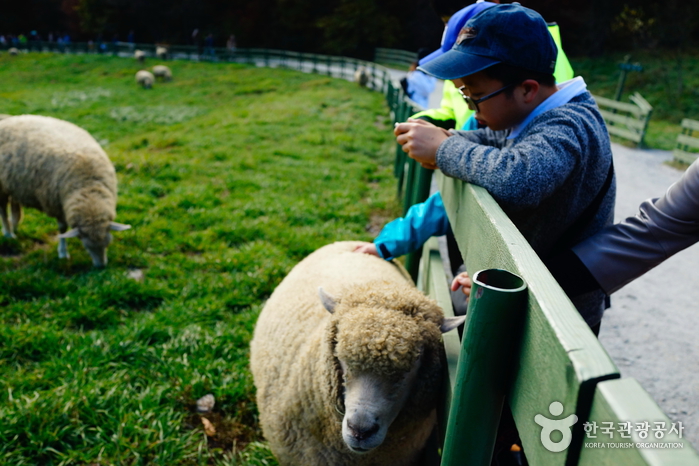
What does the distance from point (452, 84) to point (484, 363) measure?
2.03 meters

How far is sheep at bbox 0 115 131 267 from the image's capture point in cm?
446

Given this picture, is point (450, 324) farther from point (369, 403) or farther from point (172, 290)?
point (172, 290)

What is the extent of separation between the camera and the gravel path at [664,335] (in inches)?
114

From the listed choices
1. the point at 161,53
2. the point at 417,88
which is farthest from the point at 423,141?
the point at 161,53

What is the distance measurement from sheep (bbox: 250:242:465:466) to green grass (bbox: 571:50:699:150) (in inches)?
520

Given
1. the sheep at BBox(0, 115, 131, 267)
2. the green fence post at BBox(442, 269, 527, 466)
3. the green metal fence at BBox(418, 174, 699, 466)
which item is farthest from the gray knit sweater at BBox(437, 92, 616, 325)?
the sheep at BBox(0, 115, 131, 267)

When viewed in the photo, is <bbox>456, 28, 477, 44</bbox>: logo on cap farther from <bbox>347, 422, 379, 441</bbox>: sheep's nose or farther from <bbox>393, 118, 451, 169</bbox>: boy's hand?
<bbox>347, 422, 379, 441</bbox>: sheep's nose

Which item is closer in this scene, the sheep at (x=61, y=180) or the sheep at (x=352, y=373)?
the sheep at (x=352, y=373)

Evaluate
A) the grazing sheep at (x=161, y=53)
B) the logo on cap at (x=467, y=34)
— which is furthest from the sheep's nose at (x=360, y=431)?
the grazing sheep at (x=161, y=53)

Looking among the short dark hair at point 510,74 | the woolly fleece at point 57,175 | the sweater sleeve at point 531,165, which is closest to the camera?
the sweater sleeve at point 531,165

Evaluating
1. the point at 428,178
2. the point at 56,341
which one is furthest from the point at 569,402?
the point at 56,341

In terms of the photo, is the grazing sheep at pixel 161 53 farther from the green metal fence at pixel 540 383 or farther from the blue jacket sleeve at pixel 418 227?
the green metal fence at pixel 540 383

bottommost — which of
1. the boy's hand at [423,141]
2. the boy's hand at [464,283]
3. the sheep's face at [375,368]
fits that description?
the sheep's face at [375,368]

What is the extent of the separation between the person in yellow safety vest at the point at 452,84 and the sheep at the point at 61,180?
336cm
